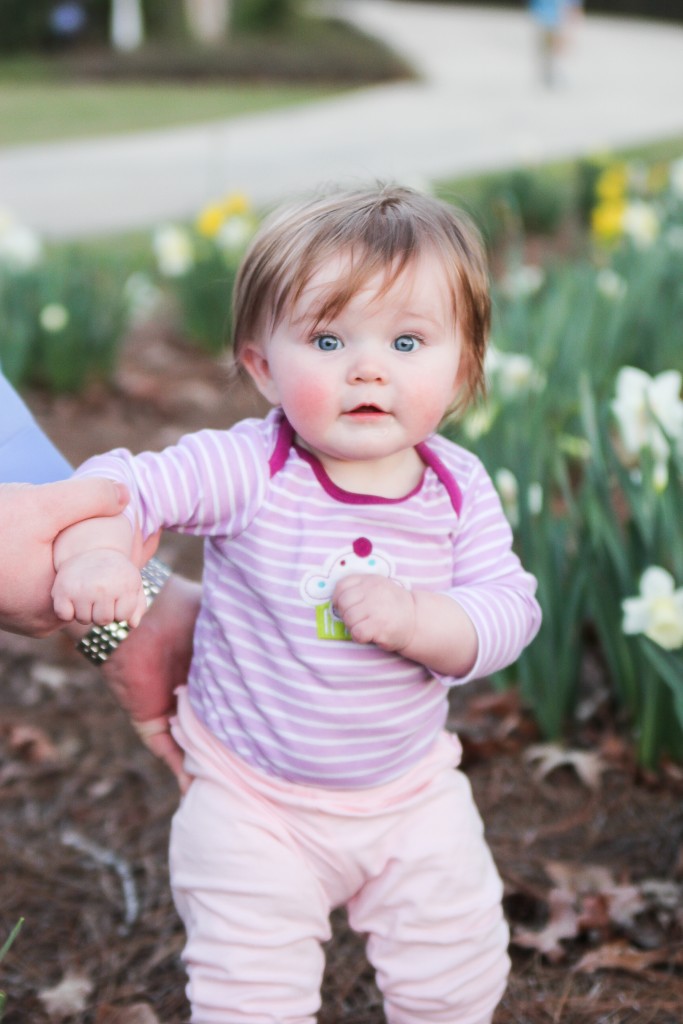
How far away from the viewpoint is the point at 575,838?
2172 millimetres

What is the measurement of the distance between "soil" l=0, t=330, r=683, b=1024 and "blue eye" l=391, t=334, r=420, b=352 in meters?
0.30

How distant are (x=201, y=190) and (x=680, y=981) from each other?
7690 millimetres

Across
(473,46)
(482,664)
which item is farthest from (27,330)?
(473,46)

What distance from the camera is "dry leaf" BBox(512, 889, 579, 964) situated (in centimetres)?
186

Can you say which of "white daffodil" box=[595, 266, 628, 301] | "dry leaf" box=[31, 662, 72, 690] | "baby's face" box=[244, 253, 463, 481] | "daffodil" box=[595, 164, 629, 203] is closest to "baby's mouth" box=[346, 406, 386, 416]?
"baby's face" box=[244, 253, 463, 481]

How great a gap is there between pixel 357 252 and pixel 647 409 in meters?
0.97

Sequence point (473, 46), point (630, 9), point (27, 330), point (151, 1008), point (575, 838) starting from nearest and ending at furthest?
1. point (151, 1008)
2. point (575, 838)
3. point (27, 330)
4. point (473, 46)
5. point (630, 9)

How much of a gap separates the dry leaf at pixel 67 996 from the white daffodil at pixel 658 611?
3.10ft

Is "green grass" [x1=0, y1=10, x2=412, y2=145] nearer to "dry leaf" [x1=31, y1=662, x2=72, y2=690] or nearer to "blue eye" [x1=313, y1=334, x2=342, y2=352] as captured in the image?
"dry leaf" [x1=31, y1=662, x2=72, y2=690]

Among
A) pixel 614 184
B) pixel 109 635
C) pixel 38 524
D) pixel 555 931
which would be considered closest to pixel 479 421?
pixel 555 931

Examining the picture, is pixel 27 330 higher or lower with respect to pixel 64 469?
lower

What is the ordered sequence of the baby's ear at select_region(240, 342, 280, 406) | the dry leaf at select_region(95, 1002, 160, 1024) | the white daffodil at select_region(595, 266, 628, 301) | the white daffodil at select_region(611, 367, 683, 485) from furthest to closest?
the white daffodil at select_region(595, 266, 628, 301), the white daffodil at select_region(611, 367, 683, 485), the dry leaf at select_region(95, 1002, 160, 1024), the baby's ear at select_region(240, 342, 280, 406)

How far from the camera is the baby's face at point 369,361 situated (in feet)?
4.40

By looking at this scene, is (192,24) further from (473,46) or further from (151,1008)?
(151,1008)
